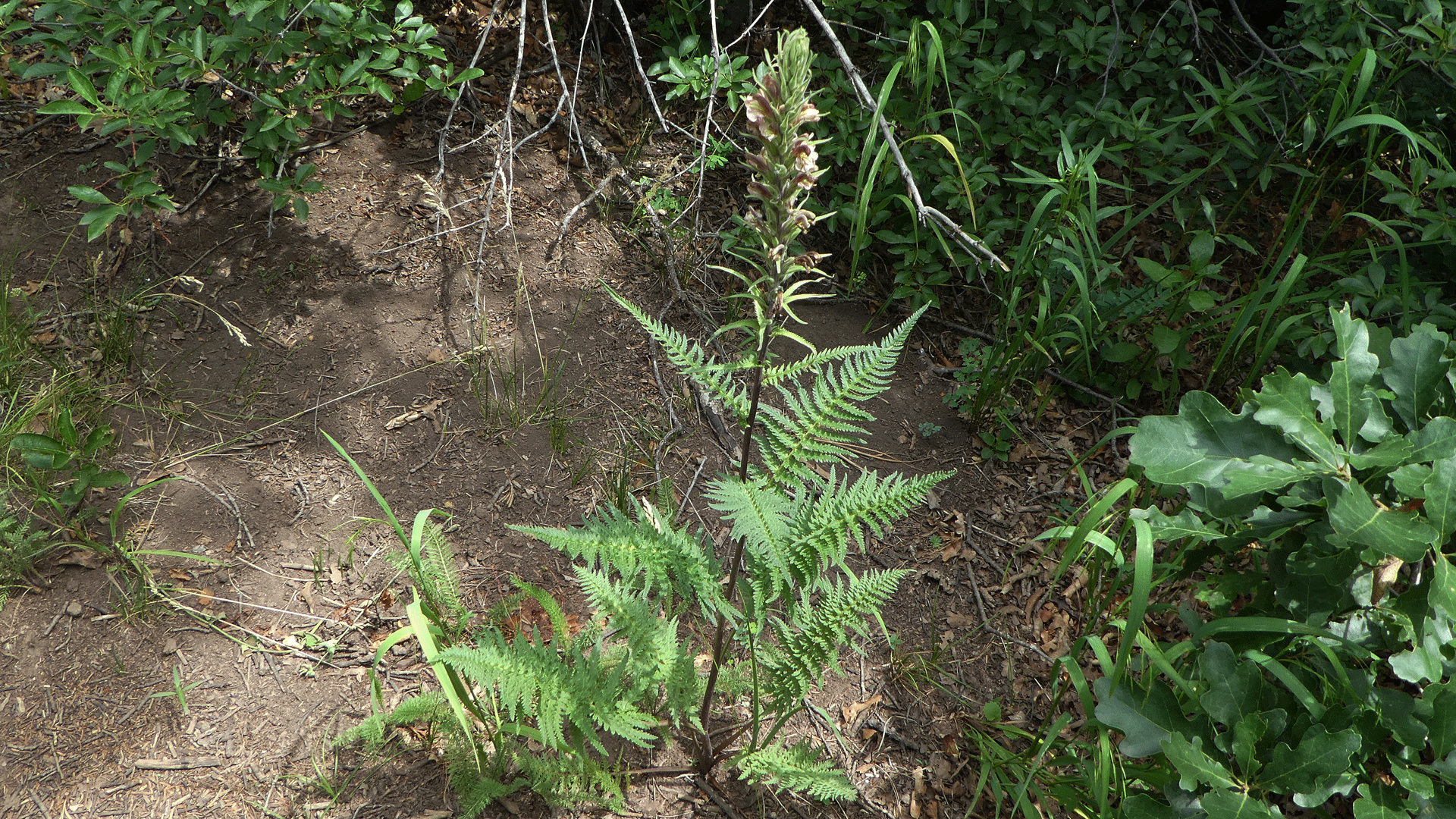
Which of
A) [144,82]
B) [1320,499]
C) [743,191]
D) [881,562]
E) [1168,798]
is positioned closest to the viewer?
[1320,499]

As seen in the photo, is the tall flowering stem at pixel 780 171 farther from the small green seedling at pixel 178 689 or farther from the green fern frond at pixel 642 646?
the small green seedling at pixel 178 689

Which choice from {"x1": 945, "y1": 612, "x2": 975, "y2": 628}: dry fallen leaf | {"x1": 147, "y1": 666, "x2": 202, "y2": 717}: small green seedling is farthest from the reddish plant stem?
{"x1": 147, "y1": 666, "x2": 202, "y2": 717}: small green seedling

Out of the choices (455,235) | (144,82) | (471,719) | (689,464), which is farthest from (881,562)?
(144,82)

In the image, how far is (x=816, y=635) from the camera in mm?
1904

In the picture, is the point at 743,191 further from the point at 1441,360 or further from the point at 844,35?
the point at 1441,360

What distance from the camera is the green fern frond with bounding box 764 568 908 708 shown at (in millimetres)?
1885

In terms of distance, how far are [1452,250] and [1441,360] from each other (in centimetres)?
180

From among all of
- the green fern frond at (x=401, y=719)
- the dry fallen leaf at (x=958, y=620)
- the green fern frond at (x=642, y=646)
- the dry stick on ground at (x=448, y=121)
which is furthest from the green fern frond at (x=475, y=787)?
the dry stick on ground at (x=448, y=121)

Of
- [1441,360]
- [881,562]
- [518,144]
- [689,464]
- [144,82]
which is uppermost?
[1441,360]

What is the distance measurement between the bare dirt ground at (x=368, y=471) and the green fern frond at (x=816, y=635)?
406mm

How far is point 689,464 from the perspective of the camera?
273 cm

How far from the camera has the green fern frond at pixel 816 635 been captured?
6.18 feet

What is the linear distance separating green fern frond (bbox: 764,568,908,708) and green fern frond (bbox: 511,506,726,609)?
0.25 metres

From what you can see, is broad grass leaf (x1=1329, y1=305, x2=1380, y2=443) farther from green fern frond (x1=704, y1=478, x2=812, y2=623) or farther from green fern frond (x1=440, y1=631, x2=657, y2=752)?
green fern frond (x1=440, y1=631, x2=657, y2=752)
